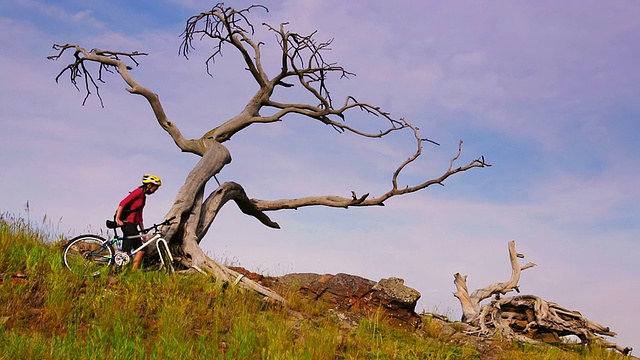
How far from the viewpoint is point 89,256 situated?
1167 cm

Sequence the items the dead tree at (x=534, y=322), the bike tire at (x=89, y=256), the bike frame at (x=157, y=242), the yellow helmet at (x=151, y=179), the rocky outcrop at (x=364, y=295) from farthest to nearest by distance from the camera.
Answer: the dead tree at (x=534, y=322) → the rocky outcrop at (x=364, y=295) → the yellow helmet at (x=151, y=179) → the bike frame at (x=157, y=242) → the bike tire at (x=89, y=256)

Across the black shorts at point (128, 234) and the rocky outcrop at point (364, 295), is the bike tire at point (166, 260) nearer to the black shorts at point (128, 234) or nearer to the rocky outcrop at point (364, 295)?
the black shorts at point (128, 234)

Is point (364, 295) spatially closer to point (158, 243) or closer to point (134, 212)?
point (158, 243)

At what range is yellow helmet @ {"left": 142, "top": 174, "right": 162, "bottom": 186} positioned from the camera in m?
12.2

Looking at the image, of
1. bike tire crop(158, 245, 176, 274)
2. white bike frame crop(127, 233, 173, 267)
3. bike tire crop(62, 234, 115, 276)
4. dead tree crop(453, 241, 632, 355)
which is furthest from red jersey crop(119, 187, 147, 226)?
dead tree crop(453, 241, 632, 355)

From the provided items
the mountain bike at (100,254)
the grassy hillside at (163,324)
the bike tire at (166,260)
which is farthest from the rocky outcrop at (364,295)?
the mountain bike at (100,254)

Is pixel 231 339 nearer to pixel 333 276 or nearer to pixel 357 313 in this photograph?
pixel 357 313

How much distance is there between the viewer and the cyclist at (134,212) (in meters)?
11.9

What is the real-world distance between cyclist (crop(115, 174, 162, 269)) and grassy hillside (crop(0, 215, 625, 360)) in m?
0.60

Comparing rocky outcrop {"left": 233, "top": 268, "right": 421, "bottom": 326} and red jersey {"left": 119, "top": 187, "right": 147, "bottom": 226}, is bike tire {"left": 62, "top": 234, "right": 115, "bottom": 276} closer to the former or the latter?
red jersey {"left": 119, "top": 187, "right": 147, "bottom": 226}

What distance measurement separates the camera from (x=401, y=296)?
13.1 metres

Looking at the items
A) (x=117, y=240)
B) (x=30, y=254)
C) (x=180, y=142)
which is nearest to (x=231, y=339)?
(x=117, y=240)

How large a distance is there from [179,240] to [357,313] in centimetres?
449

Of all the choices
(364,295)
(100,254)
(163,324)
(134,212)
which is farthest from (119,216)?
(364,295)
